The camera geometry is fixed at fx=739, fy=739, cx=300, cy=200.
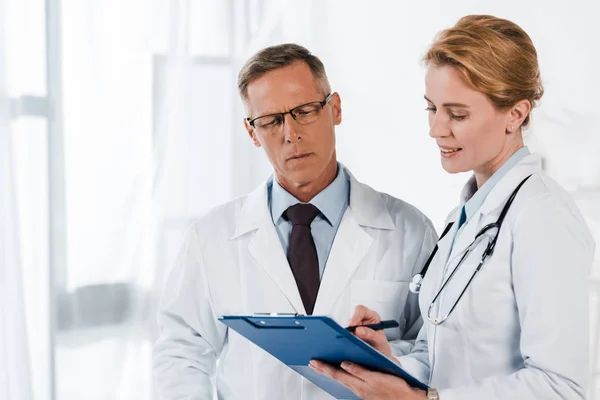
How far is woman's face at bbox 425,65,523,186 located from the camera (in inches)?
51.9

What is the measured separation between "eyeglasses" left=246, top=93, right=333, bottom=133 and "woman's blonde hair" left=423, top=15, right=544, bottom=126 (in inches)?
18.8

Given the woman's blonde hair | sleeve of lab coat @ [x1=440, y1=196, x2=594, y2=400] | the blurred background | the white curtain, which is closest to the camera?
sleeve of lab coat @ [x1=440, y1=196, x2=594, y2=400]

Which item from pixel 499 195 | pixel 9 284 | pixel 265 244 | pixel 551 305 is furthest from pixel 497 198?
pixel 9 284

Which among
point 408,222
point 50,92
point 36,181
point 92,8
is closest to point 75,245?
point 36,181

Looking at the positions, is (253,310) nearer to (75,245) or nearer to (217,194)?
(75,245)

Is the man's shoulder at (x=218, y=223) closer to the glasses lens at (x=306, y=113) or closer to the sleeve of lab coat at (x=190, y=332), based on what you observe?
the sleeve of lab coat at (x=190, y=332)

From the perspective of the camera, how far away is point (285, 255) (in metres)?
1.75

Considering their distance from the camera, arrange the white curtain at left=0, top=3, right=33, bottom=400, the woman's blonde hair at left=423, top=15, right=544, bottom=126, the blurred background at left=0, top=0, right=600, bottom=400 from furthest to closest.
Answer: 1. the blurred background at left=0, top=0, right=600, bottom=400
2. the white curtain at left=0, top=3, right=33, bottom=400
3. the woman's blonde hair at left=423, top=15, right=544, bottom=126

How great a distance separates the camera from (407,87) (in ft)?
10.4

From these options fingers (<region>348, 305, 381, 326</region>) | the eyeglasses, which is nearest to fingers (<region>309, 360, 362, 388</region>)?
fingers (<region>348, 305, 381, 326</region>)

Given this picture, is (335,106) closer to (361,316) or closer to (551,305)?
(361,316)

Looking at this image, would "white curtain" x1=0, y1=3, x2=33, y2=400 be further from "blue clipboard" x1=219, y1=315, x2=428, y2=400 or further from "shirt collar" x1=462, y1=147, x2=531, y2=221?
"shirt collar" x1=462, y1=147, x2=531, y2=221

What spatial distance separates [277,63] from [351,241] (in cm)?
46

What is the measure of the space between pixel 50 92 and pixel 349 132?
1.35 meters
